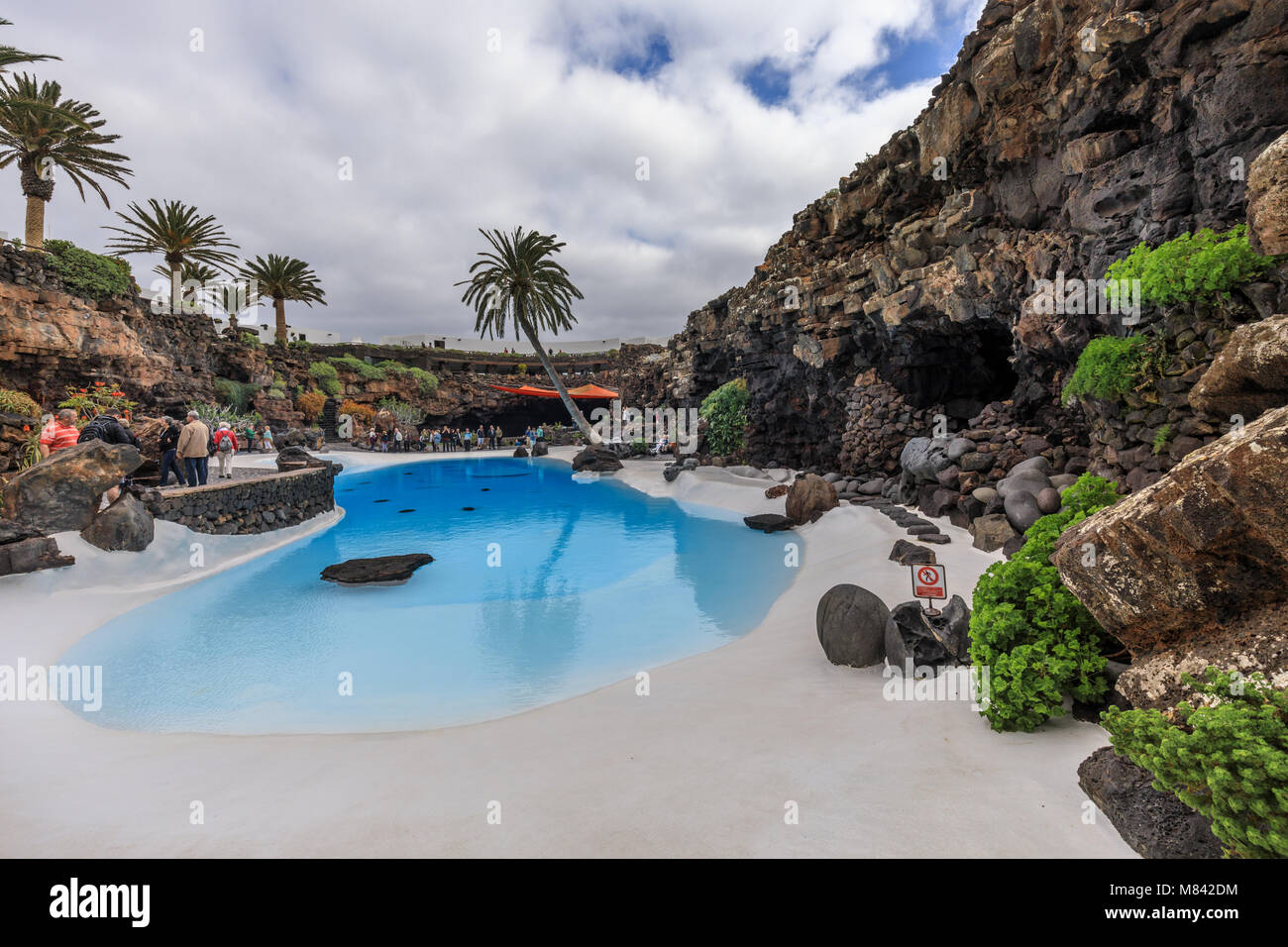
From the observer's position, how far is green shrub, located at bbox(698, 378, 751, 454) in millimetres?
21516

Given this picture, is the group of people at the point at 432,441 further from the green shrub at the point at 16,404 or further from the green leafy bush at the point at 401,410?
the green shrub at the point at 16,404

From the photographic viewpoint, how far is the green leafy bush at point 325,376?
34.6 meters

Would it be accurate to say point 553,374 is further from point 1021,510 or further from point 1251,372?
point 1251,372

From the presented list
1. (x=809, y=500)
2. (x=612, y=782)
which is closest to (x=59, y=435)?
(x=612, y=782)

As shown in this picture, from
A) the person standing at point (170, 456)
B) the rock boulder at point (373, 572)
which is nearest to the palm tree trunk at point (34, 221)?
the person standing at point (170, 456)

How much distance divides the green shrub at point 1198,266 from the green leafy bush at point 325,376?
4029 centimetres

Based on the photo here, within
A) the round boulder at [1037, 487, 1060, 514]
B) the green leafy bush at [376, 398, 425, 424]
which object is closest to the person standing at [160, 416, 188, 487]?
the round boulder at [1037, 487, 1060, 514]

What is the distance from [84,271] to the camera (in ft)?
56.9

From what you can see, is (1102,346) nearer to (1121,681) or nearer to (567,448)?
(1121,681)

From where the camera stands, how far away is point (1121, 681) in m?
2.35

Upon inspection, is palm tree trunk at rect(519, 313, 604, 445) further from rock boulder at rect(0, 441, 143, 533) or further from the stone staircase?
rock boulder at rect(0, 441, 143, 533)

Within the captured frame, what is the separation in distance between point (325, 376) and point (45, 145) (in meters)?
17.9

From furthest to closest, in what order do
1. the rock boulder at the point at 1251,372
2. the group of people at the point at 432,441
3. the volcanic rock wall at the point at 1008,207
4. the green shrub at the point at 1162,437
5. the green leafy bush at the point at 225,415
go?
the group of people at the point at 432,441, the green leafy bush at the point at 225,415, the volcanic rock wall at the point at 1008,207, the green shrub at the point at 1162,437, the rock boulder at the point at 1251,372

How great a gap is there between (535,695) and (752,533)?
8284mm
